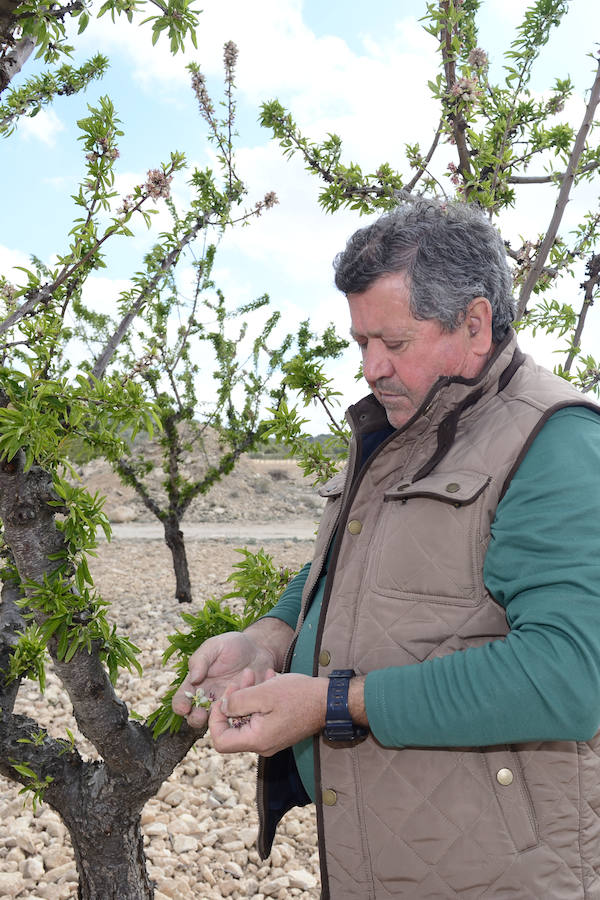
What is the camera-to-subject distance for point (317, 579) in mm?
2039

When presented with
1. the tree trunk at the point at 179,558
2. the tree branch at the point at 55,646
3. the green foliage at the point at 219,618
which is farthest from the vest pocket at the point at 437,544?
the tree trunk at the point at 179,558

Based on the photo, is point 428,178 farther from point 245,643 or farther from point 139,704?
point 139,704

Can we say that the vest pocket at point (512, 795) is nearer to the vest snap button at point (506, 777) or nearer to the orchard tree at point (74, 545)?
the vest snap button at point (506, 777)

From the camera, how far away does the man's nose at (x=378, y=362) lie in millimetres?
1868

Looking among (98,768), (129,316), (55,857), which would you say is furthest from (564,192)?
(55,857)

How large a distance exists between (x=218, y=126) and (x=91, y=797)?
16.5 feet

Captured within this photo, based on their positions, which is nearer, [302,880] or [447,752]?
[447,752]

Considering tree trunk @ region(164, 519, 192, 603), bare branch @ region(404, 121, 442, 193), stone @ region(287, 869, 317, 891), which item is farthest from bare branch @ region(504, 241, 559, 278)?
tree trunk @ region(164, 519, 192, 603)

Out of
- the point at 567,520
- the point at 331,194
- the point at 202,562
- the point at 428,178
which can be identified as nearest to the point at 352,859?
the point at 567,520

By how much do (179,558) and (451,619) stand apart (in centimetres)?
842

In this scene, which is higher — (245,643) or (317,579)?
(317,579)

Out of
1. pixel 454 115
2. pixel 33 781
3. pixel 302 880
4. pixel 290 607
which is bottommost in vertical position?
pixel 302 880

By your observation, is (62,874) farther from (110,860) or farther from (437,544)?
(437,544)

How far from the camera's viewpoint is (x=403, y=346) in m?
1.84
